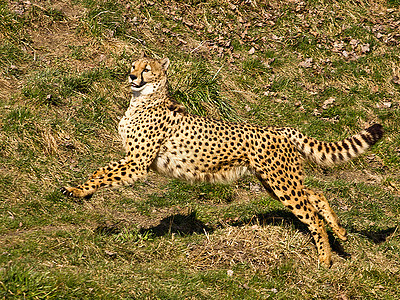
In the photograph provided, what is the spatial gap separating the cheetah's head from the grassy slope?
63.5 inches

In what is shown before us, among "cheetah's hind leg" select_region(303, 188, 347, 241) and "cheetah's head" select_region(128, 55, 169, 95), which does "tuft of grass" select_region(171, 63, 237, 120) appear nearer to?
"cheetah's head" select_region(128, 55, 169, 95)

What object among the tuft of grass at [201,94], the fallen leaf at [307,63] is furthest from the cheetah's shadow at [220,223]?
the fallen leaf at [307,63]

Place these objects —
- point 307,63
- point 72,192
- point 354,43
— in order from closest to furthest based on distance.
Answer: point 72,192, point 307,63, point 354,43

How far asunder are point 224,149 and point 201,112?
280cm

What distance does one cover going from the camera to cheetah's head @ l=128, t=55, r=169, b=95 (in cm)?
654

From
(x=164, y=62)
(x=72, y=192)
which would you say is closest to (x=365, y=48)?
(x=164, y=62)

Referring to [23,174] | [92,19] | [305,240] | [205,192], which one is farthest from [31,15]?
[305,240]

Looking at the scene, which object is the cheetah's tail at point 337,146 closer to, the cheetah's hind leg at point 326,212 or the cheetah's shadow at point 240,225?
the cheetah's hind leg at point 326,212

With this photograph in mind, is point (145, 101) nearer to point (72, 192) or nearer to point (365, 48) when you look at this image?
point (72, 192)

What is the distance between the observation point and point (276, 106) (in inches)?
409

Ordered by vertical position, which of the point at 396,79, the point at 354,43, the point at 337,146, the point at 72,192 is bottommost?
the point at 72,192

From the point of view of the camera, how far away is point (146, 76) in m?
6.60

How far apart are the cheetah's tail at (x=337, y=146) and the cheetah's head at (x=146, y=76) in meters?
1.57

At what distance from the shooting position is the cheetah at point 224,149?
6461mm
